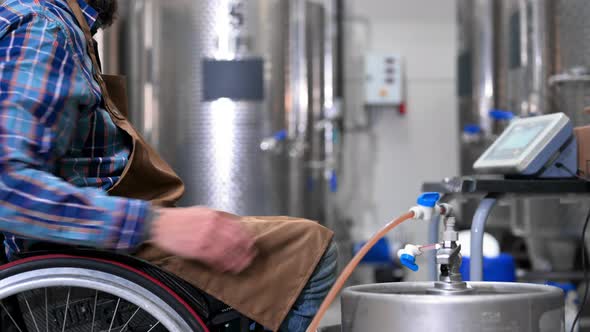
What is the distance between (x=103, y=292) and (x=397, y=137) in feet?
14.4

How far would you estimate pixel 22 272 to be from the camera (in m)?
1.29

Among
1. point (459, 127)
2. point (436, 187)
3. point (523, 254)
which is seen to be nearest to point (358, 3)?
point (459, 127)

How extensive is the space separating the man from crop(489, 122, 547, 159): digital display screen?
0.87m

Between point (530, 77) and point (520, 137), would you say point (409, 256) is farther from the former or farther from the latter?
point (530, 77)

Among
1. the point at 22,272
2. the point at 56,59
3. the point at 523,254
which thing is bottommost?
the point at 523,254

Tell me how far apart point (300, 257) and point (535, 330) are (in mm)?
404

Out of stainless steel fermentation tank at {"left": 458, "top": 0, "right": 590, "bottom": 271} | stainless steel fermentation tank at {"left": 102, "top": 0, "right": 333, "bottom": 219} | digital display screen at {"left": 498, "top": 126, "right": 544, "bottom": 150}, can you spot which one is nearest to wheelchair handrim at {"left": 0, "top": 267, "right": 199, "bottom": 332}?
digital display screen at {"left": 498, "top": 126, "right": 544, "bottom": 150}

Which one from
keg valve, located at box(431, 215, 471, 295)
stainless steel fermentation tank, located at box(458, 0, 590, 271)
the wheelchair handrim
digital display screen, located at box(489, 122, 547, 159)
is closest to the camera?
the wheelchair handrim

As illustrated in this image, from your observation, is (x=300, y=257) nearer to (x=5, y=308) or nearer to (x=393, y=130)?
(x=5, y=308)

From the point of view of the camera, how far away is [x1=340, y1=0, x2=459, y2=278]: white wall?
5.57 m

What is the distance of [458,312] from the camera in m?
1.25

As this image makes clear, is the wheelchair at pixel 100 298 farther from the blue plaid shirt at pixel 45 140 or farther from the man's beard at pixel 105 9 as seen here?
the man's beard at pixel 105 9

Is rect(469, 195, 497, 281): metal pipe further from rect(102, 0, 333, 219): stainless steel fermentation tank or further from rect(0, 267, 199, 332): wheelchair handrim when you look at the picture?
rect(102, 0, 333, 219): stainless steel fermentation tank

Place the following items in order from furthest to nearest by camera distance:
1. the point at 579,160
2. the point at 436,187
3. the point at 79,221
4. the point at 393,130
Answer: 1. the point at 393,130
2. the point at 436,187
3. the point at 579,160
4. the point at 79,221
